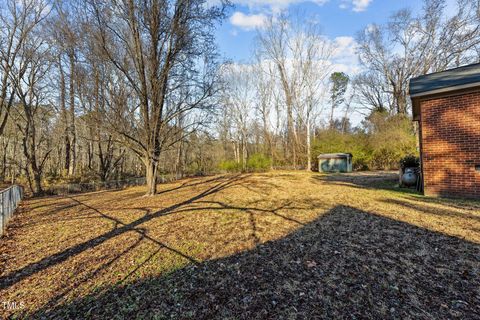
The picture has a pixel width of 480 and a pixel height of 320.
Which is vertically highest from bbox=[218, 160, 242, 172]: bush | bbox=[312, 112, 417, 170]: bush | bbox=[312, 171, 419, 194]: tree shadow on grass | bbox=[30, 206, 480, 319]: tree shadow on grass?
bbox=[312, 112, 417, 170]: bush

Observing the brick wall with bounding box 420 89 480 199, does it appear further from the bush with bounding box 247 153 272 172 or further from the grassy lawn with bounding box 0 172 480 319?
the bush with bounding box 247 153 272 172

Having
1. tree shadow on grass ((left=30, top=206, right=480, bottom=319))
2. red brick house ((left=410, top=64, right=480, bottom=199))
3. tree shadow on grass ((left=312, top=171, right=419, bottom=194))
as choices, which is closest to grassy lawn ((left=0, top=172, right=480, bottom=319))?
tree shadow on grass ((left=30, top=206, right=480, bottom=319))

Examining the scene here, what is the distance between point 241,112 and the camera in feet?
87.4

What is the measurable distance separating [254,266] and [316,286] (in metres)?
0.84

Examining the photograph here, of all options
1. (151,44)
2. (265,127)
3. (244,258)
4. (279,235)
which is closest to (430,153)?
(279,235)

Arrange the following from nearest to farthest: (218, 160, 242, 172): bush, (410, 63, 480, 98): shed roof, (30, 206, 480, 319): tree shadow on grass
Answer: (30, 206, 480, 319): tree shadow on grass < (410, 63, 480, 98): shed roof < (218, 160, 242, 172): bush

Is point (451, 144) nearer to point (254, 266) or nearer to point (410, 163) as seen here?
point (410, 163)

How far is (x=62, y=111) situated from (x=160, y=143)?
10313mm

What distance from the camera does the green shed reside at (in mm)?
18812

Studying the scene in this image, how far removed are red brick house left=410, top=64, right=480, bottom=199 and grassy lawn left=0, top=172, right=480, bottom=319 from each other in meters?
1.06

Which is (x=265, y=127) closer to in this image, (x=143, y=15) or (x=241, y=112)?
(x=241, y=112)

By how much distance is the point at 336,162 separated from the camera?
62.4 ft

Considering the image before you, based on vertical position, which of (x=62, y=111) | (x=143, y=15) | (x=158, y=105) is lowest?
(x=158, y=105)

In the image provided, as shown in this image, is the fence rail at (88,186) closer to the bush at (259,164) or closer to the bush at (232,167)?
the bush at (232,167)
